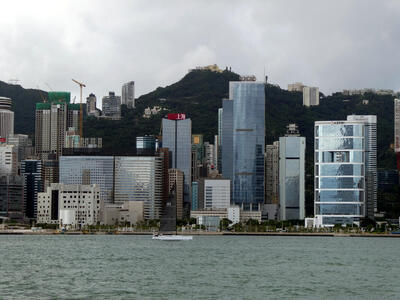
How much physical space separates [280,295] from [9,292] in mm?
20464

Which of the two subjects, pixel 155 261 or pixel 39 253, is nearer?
pixel 155 261

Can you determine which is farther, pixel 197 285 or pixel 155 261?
pixel 155 261

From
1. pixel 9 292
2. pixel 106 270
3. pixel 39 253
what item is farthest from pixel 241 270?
pixel 39 253

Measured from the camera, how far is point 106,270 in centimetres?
9112

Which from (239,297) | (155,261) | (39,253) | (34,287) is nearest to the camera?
(239,297)

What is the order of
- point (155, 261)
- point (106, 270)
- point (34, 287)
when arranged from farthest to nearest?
point (155, 261), point (106, 270), point (34, 287)

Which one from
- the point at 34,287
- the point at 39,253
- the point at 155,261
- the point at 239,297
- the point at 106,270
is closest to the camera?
the point at 239,297

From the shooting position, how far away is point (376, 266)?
103188 mm

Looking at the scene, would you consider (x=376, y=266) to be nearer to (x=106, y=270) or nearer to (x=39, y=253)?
(x=106, y=270)

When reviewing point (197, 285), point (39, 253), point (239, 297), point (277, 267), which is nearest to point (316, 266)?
point (277, 267)

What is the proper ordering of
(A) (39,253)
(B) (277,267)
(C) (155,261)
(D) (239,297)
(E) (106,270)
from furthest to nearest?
(A) (39,253) < (C) (155,261) < (B) (277,267) < (E) (106,270) < (D) (239,297)

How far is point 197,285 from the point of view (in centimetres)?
7619

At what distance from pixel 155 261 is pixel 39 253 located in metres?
23.4

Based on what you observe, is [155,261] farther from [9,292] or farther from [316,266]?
[9,292]
